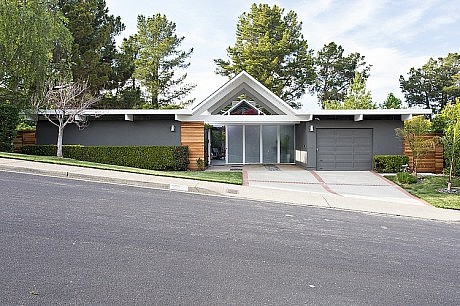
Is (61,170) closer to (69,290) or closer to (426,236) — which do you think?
(69,290)

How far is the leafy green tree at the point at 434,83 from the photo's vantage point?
40.5 metres

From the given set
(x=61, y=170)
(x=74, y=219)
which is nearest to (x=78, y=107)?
(x=61, y=170)

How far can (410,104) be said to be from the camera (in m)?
44.9

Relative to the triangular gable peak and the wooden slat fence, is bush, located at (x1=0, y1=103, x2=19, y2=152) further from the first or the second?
the wooden slat fence

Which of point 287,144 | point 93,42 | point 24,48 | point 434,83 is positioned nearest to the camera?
point 24,48

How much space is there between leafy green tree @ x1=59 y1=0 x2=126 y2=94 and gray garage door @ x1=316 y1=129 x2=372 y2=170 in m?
15.1

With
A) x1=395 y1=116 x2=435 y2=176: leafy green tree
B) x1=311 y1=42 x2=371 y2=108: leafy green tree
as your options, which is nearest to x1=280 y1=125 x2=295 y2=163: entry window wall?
x1=395 y1=116 x2=435 y2=176: leafy green tree

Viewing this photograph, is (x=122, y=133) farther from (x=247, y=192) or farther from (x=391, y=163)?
(x=391, y=163)

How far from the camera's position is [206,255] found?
5.30 meters

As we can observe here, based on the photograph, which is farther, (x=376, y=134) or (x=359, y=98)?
(x=359, y=98)

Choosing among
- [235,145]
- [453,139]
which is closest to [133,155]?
[235,145]

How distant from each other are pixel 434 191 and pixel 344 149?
5.55 m

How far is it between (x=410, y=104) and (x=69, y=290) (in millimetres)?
46842

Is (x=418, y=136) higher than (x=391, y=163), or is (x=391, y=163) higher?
(x=418, y=136)
